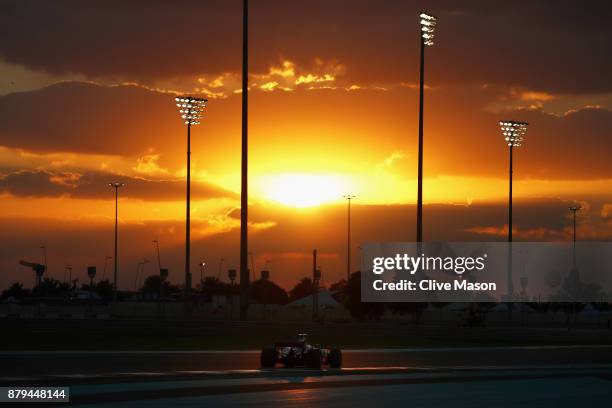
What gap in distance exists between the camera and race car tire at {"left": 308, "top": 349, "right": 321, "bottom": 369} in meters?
35.7

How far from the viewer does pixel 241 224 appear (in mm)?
60594

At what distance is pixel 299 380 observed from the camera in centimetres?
3225

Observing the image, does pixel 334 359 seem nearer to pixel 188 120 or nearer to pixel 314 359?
pixel 314 359

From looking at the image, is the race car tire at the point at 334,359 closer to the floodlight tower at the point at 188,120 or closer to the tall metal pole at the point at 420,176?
the tall metal pole at the point at 420,176

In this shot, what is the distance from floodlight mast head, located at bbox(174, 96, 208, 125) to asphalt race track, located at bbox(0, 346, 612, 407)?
4372 cm

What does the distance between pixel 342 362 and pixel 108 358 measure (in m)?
8.33

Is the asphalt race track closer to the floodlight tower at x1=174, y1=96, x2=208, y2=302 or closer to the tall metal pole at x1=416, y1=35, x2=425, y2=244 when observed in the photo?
the tall metal pole at x1=416, y1=35, x2=425, y2=244

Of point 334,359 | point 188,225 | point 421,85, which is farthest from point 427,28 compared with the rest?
point 334,359

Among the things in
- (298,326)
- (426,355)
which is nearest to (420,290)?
(298,326)

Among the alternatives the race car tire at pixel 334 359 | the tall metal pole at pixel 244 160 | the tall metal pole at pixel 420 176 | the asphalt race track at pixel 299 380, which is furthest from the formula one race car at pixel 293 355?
the tall metal pole at pixel 420 176

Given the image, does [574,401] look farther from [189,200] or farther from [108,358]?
[189,200]

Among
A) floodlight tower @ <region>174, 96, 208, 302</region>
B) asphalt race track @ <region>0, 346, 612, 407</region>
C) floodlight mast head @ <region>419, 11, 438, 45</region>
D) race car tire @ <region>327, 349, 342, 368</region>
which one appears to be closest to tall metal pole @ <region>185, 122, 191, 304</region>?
floodlight tower @ <region>174, 96, 208, 302</region>

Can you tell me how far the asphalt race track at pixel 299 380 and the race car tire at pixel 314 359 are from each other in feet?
1.59

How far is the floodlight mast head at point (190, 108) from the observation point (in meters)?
85.6
